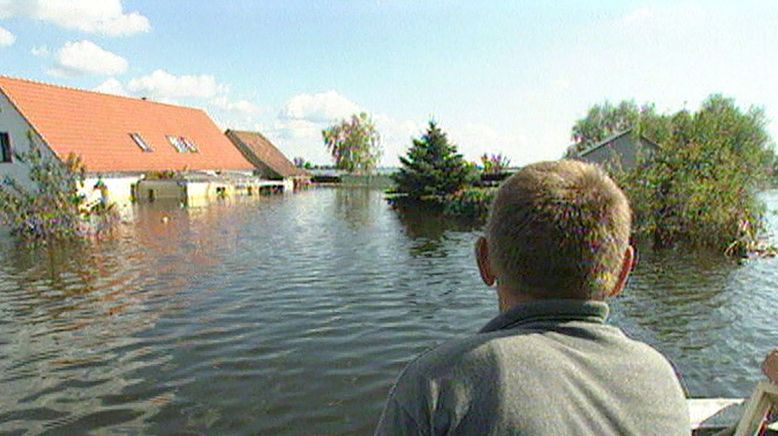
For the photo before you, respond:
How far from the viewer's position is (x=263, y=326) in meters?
8.42

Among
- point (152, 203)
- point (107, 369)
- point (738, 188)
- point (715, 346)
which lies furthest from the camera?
point (152, 203)

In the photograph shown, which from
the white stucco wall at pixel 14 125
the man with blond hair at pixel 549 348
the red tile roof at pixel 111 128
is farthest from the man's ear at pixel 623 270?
the white stucco wall at pixel 14 125

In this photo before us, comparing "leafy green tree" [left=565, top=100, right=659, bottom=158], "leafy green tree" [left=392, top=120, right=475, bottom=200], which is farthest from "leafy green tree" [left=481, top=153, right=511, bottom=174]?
"leafy green tree" [left=565, top=100, right=659, bottom=158]

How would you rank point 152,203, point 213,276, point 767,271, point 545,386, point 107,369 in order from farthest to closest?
point 152,203, point 767,271, point 213,276, point 107,369, point 545,386

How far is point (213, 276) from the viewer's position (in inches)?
471

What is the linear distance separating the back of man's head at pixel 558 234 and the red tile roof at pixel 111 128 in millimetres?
31603

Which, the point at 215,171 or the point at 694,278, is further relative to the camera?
the point at 215,171

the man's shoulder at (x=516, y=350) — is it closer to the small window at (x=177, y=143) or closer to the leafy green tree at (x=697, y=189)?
the leafy green tree at (x=697, y=189)

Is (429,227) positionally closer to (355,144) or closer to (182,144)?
(182,144)

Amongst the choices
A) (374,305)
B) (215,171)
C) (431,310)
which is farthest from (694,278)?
(215,171)

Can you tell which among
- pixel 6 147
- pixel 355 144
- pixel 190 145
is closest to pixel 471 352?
pixel 6 147

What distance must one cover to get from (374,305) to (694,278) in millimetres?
7507

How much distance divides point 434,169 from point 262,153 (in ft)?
88.7

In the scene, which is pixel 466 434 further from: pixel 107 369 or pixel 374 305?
pixel 374 305
